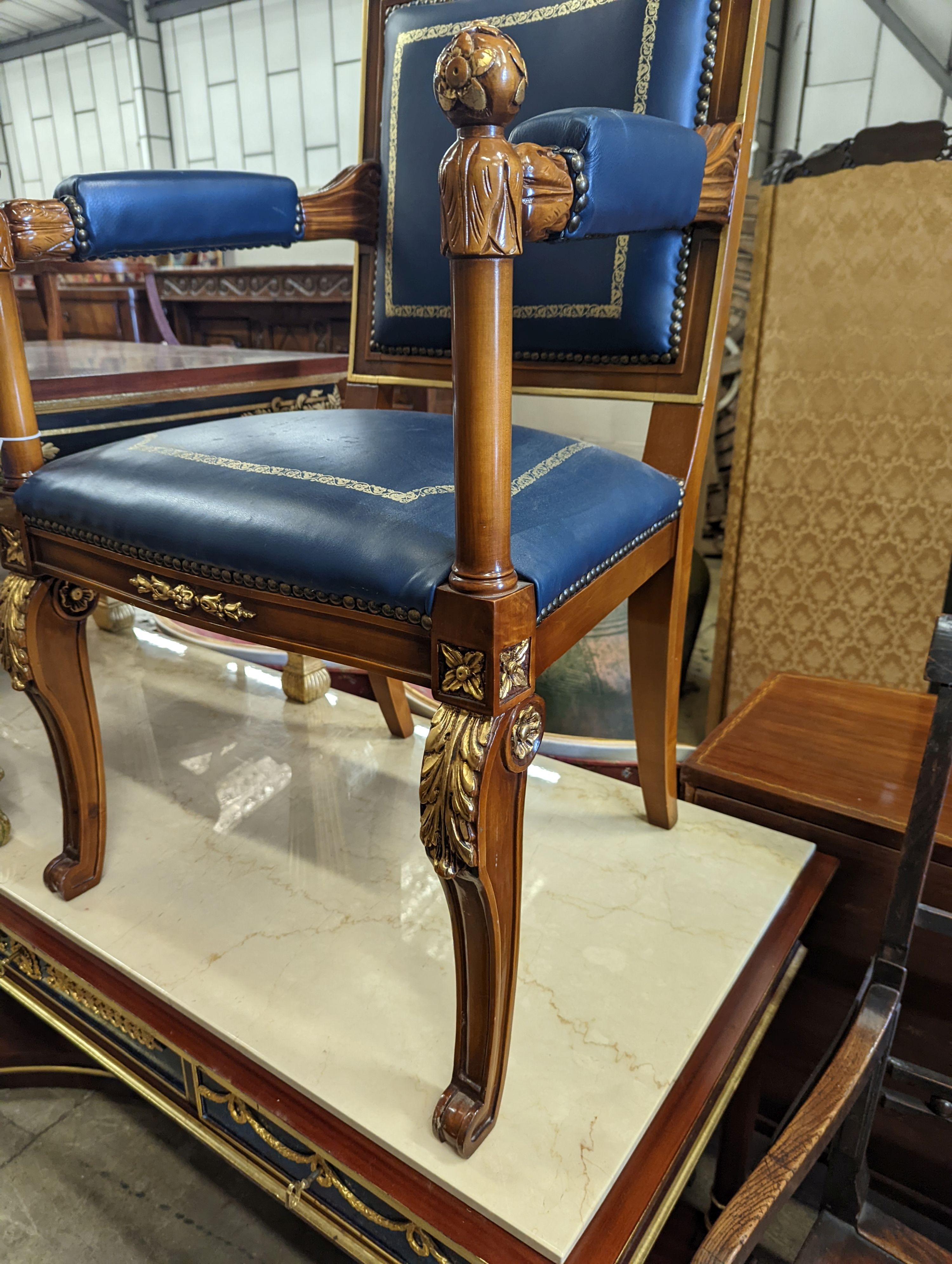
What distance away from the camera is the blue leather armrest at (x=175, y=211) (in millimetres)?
732

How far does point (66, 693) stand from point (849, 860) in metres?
0.91

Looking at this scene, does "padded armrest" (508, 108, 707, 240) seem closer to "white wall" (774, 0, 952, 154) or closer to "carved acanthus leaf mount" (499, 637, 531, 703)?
"carved acanthus leaf mount" (499, 637, 531, 703)

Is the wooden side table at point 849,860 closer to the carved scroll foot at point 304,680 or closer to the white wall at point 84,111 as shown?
the carved scroll foot at point 304,680

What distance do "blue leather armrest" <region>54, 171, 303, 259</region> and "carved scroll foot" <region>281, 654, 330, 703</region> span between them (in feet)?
2.26

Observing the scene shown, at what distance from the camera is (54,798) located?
3.72ft

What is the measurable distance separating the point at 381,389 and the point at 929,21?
10.2 ft

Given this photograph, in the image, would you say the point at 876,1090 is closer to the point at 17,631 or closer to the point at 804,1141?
the point at 804,1141

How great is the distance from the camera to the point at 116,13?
17.7 feet

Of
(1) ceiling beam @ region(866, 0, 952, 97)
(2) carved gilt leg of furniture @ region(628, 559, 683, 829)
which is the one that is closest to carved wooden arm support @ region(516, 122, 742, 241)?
(2) carved gilt leg of furniture @ region(628, 559, 683, 829)

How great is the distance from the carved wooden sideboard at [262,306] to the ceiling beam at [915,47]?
216cm

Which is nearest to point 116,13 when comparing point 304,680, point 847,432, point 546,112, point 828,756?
point 847,432

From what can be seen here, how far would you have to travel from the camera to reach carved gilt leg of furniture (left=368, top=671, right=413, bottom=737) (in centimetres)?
123

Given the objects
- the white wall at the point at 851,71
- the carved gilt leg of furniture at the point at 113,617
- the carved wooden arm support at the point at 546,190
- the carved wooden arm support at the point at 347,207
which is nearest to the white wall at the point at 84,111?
the white wall at the point at 851,71

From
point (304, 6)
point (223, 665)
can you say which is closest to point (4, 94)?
point (304, 6)
